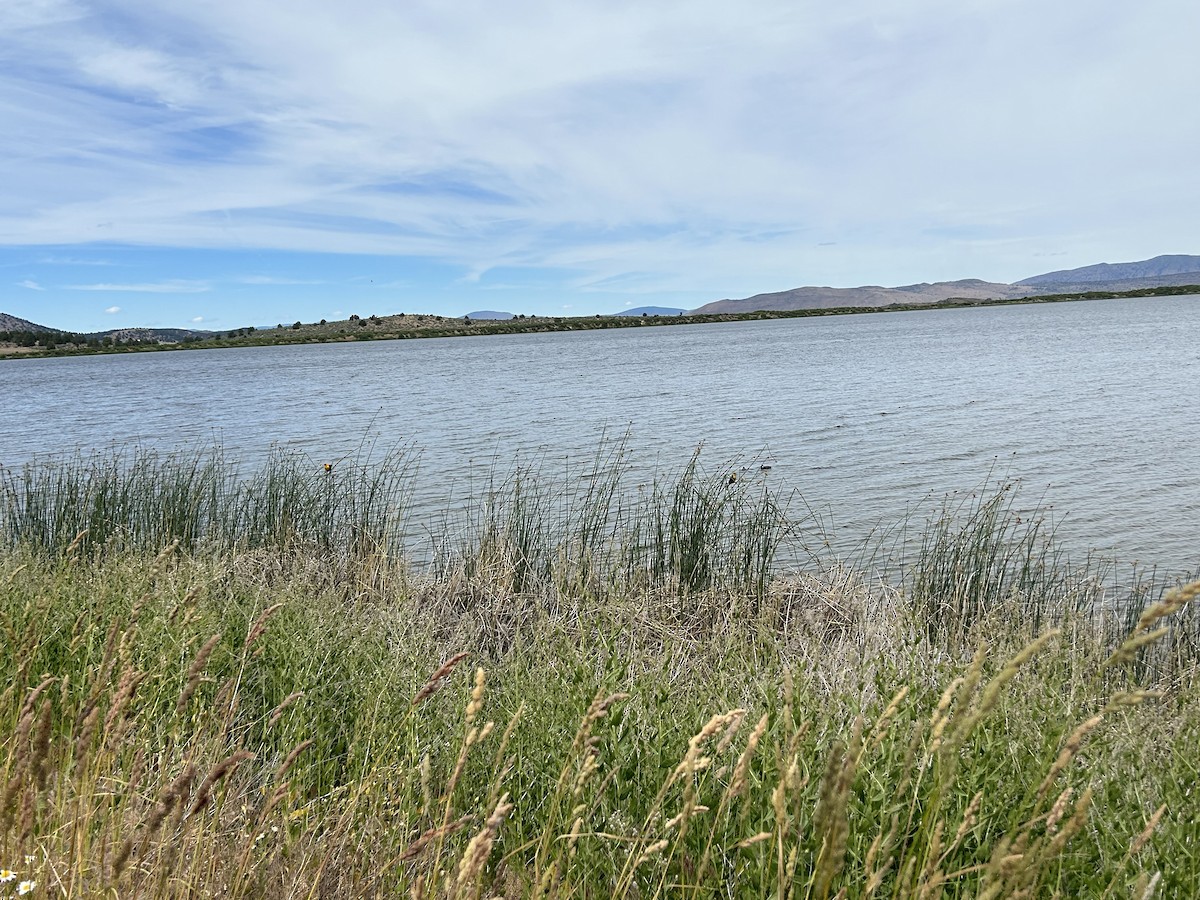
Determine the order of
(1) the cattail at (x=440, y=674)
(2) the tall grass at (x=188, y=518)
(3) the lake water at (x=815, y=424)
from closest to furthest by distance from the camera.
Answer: (1) the cattail at (x=440, y=674) < (2) the tall grass at (x=188, y=518) < (3) the lake water at (x=815, y=424)

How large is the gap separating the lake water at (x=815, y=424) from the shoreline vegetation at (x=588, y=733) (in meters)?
4.07

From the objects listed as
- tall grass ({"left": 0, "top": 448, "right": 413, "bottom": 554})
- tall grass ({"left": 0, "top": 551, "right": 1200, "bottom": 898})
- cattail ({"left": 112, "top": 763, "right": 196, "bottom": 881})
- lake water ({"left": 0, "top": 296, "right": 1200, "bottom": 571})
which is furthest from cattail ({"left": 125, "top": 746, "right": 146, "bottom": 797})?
lake water ({"left": 0, "top": 296, "right": 1200, "bottom": 571})

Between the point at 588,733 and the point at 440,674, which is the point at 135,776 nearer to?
the point at 440,674

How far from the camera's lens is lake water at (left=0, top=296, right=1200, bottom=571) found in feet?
41.2

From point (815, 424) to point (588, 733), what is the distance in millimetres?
18837

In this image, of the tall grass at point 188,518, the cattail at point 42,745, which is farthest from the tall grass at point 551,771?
the tall grass at point 188,518

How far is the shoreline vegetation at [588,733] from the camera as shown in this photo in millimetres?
1966

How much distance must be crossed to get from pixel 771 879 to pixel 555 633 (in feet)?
11.7

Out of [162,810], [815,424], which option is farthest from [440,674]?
[815,424]

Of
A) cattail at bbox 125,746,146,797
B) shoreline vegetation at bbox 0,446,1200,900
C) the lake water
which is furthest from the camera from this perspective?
the lake water

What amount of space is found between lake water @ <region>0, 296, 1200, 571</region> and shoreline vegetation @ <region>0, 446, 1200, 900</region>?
407cm

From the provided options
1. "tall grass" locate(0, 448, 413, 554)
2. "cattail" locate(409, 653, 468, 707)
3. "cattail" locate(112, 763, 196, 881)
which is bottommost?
"tall grass" locate(0, 448, 413, 554)

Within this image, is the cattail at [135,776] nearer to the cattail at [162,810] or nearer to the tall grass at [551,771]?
the tall grass at [551,771]

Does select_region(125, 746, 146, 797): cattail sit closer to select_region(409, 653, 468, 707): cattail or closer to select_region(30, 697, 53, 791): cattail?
select_region(30, 697, 53, 791): cattail
